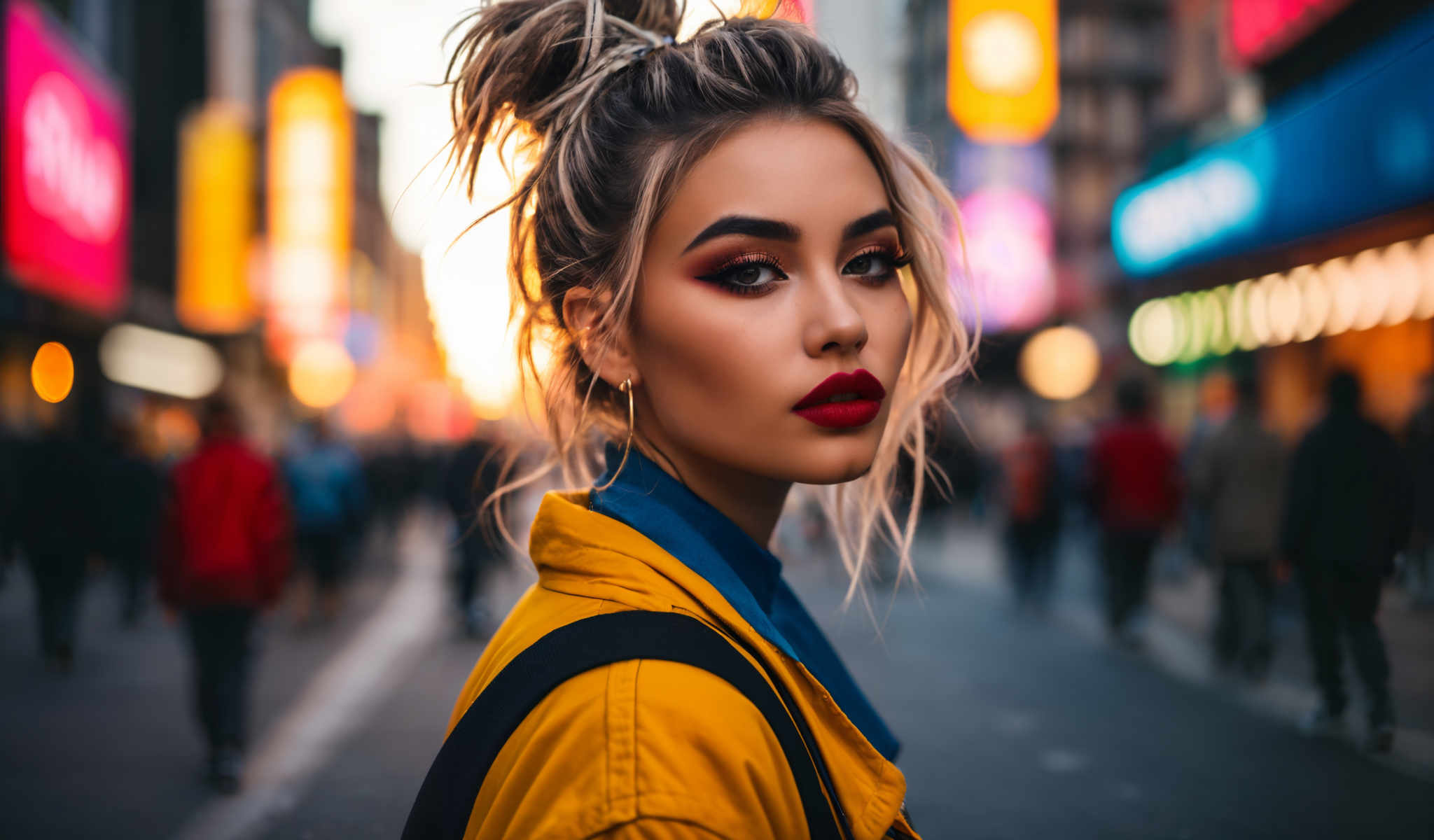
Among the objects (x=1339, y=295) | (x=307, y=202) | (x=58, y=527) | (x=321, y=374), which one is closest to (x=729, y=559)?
(x=58, y=527)

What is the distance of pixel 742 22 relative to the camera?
155 cm

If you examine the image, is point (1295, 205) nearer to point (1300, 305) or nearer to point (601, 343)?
point (1300, 305)

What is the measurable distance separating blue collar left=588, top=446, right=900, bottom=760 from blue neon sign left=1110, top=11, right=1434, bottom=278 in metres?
5.38

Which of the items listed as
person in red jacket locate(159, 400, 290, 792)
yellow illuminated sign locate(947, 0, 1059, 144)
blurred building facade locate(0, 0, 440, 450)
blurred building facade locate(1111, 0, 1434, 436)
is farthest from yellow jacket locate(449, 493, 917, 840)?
yellow illuminated sign locate(947, 0, 1059, 144)

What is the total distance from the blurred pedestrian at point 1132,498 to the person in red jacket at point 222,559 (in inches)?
240

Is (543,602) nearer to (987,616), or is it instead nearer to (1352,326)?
(987,616)

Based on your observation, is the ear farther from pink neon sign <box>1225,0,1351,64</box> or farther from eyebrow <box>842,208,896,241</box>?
pink neon sign <box>1225,0,1351,64</box>

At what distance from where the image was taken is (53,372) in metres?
16.3

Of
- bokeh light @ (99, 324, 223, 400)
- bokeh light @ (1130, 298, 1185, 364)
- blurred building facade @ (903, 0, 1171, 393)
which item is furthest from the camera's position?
blurred building facade @ (903, 0, 1171, 393)

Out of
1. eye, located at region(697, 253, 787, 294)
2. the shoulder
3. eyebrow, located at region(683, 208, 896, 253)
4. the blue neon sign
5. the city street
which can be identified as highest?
the blue neon sign

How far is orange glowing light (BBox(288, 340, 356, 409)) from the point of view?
32.1 metres

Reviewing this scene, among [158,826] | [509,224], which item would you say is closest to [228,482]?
[158,826]

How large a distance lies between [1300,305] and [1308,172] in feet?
7.49

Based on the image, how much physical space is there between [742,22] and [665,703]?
103 centimetres
